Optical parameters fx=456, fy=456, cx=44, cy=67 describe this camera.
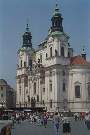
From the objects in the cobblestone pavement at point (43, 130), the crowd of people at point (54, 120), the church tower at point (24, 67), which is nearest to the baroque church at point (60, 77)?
the church tower at point (24, 67)

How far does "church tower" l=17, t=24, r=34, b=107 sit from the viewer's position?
91.4m

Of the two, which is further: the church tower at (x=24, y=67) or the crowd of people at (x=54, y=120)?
the church tower at (x=24, y=67)

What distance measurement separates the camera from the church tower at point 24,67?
300 feet

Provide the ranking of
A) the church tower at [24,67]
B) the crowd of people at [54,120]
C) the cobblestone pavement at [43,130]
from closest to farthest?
1. the crowd of people at [54,120]
2. the cobblestone pavement at [43,130]
3. the church tower at [24,67]

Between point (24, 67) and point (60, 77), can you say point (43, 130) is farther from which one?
point (24, 67)

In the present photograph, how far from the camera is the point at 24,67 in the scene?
92.5m

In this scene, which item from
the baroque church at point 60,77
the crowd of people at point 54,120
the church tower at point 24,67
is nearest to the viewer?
the crowd of people at point 54,120

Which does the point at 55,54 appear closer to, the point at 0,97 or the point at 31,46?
the point at 31,46

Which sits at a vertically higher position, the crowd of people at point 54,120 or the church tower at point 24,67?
the church tower at point 24,67

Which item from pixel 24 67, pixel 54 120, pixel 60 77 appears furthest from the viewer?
pixel 24 67

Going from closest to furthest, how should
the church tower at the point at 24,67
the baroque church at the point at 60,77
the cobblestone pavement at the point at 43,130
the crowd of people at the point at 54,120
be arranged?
the crowd of people at the point at 54,120, the cobblestone pavement at the point at 43,130, the baroque church at the point at 60,77, the church tower at the point at 24,67

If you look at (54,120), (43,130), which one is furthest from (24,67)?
(54,120)

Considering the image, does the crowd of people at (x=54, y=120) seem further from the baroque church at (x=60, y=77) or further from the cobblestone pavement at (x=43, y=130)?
the baroque church at (x=60, y=77)

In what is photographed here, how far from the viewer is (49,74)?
78062mm
